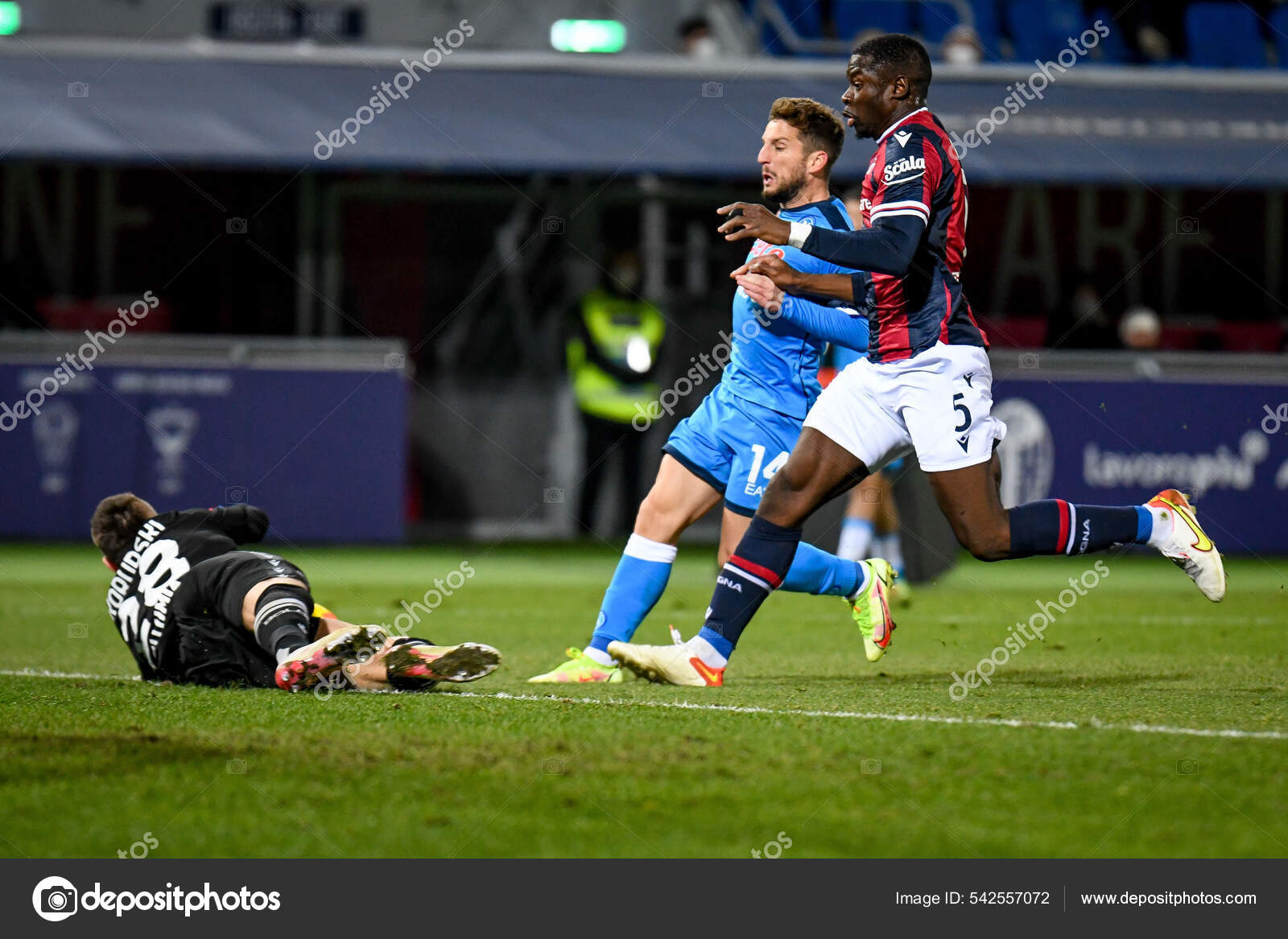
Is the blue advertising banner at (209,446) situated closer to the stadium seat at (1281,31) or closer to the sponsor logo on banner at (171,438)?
the sponsor logo on banner at (171,438)

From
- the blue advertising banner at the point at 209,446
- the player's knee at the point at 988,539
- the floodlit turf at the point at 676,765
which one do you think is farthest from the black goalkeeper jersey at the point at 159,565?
the blue advertising banner at the point at 209,446

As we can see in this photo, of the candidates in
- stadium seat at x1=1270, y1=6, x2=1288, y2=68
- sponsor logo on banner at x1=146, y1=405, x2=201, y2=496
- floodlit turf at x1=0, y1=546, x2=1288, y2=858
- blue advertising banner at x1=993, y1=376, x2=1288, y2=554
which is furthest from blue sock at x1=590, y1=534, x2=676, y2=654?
stadium seat at x1=1270, y1=6, x2=1288, y2=68

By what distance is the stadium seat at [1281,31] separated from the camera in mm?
17875

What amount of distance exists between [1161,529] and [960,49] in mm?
10720

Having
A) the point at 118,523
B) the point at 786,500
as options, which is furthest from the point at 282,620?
the point at 786,500

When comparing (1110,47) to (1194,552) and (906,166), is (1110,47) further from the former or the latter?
(906,166)

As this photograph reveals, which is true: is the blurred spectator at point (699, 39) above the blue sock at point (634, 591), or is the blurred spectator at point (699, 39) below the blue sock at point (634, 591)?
above

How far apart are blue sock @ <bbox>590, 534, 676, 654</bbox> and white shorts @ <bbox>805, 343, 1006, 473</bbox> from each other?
40.5 inches

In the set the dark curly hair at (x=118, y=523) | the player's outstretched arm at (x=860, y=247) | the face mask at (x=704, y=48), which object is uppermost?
the face mask at (x=704, y=48)

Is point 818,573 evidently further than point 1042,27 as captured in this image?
No

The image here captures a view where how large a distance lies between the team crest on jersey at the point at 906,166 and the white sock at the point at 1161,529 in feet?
4.88

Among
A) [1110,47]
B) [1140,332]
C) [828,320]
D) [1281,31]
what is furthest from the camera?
[1110,47]

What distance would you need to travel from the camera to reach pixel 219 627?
6.11 m
